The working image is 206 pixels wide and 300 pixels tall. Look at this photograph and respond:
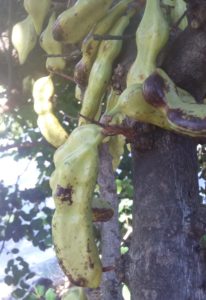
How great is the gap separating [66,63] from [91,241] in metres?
0.45

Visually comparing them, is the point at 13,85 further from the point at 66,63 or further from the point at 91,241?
the point at 91,241

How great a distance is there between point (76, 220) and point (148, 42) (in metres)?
0.20

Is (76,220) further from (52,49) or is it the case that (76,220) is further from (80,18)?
(52,49)

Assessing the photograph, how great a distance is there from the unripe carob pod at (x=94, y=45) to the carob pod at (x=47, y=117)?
6.6 inches

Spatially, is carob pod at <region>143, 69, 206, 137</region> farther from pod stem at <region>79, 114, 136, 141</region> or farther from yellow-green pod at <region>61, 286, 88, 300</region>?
yellow-green pod at <region>61, 286, 88, 300</region>

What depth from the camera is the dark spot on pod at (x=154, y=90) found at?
1.71 ft

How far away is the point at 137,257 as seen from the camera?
0.56 meters

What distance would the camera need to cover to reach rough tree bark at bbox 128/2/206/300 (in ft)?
1.74

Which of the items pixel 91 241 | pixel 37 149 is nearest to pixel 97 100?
pixel 91 241

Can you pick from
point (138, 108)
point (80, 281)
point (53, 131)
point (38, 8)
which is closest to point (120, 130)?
point (138, 108)

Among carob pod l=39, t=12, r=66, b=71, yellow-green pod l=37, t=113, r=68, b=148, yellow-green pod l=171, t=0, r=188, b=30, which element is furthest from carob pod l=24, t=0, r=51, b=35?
yellow-green pod l=171, t=0, r=188, b=30

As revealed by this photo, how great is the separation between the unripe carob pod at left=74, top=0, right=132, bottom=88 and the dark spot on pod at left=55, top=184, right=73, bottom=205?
189mm

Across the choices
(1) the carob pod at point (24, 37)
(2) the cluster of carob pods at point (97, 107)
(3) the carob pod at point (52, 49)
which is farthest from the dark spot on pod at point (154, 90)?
(1) the carob pod at point (24, 37)

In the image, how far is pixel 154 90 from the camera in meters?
0.52
